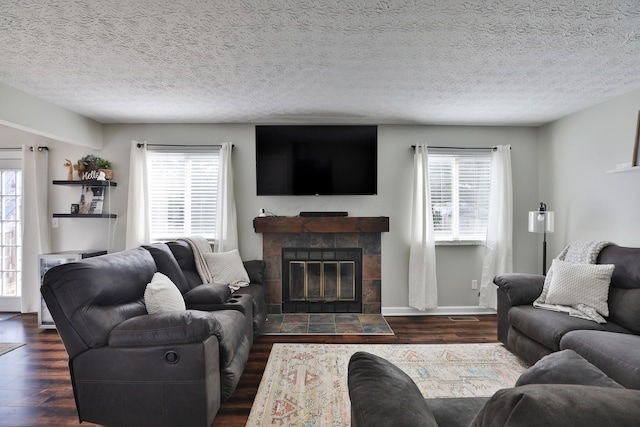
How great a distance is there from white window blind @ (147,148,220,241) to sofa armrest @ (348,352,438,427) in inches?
137

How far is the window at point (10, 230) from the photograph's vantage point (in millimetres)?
4320

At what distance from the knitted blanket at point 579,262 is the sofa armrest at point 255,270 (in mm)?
2804

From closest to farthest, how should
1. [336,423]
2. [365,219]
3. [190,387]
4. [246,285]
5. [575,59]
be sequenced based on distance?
[190,387]
[336,423]
[575,59]
[246,285]
[365,219]

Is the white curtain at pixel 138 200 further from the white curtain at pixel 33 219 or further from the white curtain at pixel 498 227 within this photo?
the white curtain at pixel 498 227

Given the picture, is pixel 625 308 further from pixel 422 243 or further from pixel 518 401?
pixel 518 401

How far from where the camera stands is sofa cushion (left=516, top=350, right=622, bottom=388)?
1029 mm

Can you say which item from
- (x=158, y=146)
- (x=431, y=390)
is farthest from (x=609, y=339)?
(x=158, y=146)

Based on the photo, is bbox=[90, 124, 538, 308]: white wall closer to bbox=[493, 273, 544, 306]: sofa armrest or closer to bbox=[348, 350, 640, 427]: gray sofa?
bbox=[493, 273, 544, 306]: sofa armrest

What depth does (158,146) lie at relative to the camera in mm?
4211

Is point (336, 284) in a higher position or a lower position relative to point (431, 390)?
higher

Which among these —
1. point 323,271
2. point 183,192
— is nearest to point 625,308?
point 323,271

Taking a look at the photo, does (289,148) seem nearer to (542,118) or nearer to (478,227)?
(478,227)

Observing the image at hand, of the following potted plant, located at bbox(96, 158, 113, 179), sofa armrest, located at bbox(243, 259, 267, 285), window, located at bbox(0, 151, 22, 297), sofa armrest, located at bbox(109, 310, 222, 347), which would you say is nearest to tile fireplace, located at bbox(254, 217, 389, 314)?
sofa armrest, located at bbox(243, 259, 267, 285)

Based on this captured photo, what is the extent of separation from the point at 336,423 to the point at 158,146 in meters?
3.73
